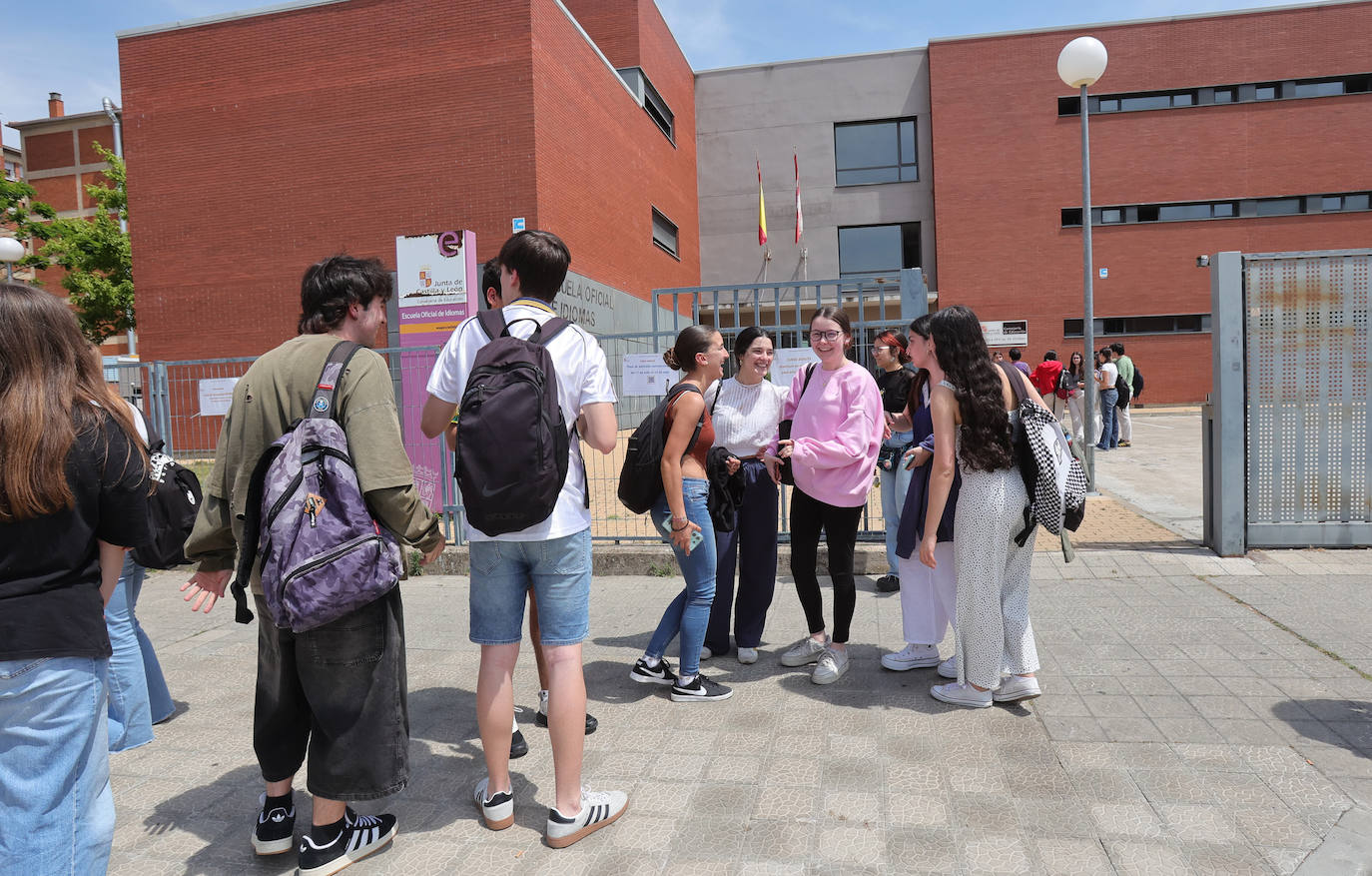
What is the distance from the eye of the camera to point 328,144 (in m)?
18.6

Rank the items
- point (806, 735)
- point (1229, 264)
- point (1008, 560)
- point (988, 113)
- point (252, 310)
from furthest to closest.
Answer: point (988, 113) < point (252, 310) < point (1229, 264) < point (1008, 560) < point (806, 735)

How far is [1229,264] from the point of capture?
6.10 meters

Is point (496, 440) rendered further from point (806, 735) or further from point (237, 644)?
point (237, 644)

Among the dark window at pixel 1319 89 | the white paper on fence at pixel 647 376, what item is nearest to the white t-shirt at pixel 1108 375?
the white paper on fence at pixel 647 376

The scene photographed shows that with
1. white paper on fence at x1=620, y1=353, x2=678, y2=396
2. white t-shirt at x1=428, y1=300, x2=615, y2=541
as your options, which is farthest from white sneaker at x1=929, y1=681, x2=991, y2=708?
white paper on fence at x1=620, y1=353, x2=678, y2=396

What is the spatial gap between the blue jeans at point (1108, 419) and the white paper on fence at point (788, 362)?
10429 mm

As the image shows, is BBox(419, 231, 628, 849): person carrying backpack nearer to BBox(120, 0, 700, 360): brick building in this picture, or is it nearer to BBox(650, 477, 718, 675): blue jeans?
BBox(650, 477, 718, 675): blue jeans

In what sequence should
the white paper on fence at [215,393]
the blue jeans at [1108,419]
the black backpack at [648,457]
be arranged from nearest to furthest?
the black backpack at [648,457] → the white paper on fence at [215,393] → the blue jeans at [1108,419]

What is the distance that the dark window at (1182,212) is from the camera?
85.7 ft

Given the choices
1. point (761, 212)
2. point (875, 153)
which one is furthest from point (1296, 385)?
point (875, 153)

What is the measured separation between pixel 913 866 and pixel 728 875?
575 millimetres

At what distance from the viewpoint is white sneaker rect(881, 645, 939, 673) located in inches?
168

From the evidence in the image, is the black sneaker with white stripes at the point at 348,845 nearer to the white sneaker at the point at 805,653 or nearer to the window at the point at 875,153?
the white sneaker at the point at 805,653

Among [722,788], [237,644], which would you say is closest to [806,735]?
[722,788]
